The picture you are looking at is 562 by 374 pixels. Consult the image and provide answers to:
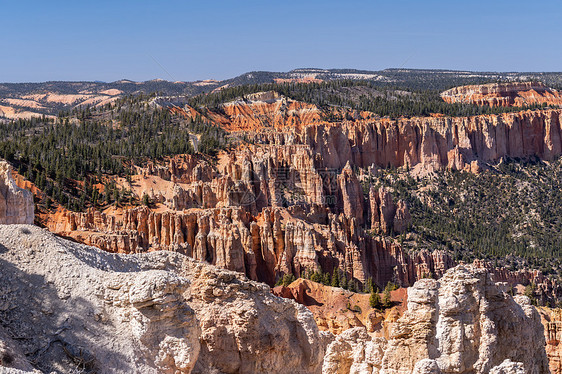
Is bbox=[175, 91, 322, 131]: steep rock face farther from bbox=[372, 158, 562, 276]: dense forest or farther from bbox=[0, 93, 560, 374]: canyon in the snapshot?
bbox=[0, 93, 560, 374]: canyon

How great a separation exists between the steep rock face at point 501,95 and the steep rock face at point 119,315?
567 feet

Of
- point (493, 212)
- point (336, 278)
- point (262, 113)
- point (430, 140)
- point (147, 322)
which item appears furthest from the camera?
point (262, 113)

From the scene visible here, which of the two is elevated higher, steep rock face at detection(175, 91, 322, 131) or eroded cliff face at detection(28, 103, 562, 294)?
steep rock face at detection(175, 91, 322, 131)

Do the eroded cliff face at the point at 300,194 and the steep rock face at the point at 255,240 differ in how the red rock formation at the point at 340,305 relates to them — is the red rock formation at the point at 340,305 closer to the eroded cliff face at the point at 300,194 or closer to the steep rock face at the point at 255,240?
the eroded cliff face at the point at 300,194

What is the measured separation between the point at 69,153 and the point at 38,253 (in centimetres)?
8056

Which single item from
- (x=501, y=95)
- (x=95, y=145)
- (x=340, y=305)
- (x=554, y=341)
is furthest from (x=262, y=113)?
(x=554, y=341)

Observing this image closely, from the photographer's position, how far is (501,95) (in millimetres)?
191250

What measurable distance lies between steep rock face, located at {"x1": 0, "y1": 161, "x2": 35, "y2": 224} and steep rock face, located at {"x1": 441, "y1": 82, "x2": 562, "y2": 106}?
157497mm

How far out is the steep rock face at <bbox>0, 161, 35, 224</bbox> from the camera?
4069cm

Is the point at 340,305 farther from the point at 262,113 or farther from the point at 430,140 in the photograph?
the point at 262,113

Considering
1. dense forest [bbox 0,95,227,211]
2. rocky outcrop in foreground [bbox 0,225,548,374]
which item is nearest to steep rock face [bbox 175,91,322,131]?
dense forest [bbox 0,95,227,211]

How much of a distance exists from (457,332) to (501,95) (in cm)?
18246

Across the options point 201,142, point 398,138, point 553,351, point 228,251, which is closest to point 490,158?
point 398,138

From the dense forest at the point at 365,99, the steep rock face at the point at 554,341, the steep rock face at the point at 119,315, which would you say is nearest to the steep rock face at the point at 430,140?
the dense forest at the point at 365,99
